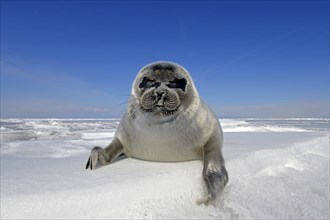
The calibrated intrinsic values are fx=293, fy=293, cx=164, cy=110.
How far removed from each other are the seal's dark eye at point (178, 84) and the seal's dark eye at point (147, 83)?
12 centimetres

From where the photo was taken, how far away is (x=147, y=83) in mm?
2730

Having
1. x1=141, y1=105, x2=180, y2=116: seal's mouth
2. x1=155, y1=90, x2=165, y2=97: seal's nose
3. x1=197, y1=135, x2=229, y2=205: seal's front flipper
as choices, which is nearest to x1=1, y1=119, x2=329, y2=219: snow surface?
x1=197, y1=135, x2=229, y2=205: seal's front flipper

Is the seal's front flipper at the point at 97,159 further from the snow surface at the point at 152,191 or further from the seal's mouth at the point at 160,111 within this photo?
the seal's mouth at the point at 160,111

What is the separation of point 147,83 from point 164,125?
17.2 inches

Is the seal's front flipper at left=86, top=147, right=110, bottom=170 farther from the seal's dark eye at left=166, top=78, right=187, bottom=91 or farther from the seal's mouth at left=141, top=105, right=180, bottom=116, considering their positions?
the seal's dark eye at left=166, top=78, right=187, bottom=91

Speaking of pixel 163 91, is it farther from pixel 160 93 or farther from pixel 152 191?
pixel 152 191

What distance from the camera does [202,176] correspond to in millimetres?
2090

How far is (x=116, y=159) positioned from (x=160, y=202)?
1.07 meters

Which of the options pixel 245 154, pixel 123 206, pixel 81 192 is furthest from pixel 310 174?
pixel 81 192

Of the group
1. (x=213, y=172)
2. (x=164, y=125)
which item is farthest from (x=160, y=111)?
(x=213, y=172)

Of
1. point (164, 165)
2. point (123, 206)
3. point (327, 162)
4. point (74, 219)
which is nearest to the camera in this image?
point (74, 219)

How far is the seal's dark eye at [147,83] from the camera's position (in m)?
2.68

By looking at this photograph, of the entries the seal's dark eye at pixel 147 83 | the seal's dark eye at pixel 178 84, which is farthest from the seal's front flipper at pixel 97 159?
the seal's dark eye at pixel 178 84

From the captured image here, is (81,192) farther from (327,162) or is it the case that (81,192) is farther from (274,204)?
(327,162)
